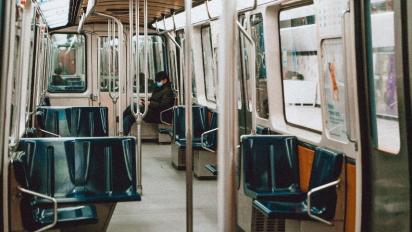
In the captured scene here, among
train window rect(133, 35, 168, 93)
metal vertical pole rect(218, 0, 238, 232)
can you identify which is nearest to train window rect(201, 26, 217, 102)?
train window rect(133, 35, 168, 93)

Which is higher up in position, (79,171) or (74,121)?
(74,121)

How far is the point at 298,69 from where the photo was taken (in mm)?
5773

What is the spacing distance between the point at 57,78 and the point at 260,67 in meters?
6.67

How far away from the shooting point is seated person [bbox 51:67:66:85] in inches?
462

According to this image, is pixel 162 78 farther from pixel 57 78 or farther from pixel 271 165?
pixel 271 165

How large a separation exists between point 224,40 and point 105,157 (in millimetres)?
3371

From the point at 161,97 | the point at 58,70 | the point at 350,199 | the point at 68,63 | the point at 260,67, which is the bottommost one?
the point at 350,199

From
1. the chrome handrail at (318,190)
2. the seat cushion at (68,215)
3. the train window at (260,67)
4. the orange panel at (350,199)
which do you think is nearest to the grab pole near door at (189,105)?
the chrome handrail at (318,190)

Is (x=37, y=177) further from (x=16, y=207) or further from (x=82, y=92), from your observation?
(x=82, y=92)

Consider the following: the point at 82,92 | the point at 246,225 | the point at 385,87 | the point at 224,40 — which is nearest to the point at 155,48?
the point at 82,92

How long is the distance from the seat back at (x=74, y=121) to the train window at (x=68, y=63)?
152 inches

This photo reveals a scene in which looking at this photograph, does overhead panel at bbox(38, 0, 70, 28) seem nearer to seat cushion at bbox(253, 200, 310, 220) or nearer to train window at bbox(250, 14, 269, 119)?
train window at bbox(250, 14, 269, 119)

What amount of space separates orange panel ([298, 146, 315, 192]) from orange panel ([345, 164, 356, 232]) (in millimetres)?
664

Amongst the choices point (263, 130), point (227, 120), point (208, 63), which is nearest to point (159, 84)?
point (208, 63)
